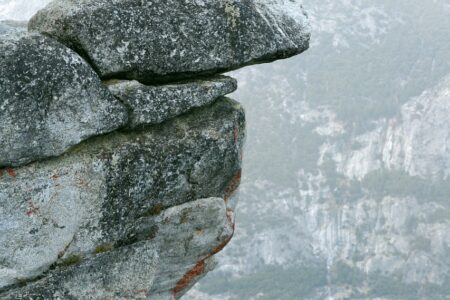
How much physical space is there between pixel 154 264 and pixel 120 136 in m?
2.09

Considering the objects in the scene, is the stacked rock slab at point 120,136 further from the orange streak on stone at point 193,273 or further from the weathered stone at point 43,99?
the orange streak on stone at point 193,273

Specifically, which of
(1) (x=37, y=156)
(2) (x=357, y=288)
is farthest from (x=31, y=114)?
(2) (x=357, y=288)

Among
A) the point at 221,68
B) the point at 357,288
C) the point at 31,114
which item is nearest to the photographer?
the point at 31,114

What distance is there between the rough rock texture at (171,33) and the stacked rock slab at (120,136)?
0.02m

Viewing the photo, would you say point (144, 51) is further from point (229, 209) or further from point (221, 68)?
point (229, 209)

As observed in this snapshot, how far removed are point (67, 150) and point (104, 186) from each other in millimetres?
715

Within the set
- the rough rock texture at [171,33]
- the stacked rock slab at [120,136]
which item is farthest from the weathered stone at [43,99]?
the rough rock texture at [171,33]

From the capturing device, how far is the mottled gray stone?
362 inches

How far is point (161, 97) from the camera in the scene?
9453 millimetres

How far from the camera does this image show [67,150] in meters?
8.80

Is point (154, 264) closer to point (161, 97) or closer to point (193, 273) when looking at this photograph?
point (193, 273)

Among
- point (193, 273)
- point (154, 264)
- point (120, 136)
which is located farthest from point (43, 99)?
point (193, 273)

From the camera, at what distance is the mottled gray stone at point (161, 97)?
9195 mm

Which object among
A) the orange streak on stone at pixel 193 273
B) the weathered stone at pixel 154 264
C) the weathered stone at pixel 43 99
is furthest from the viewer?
the orange streak on stone at pixel 193 273
